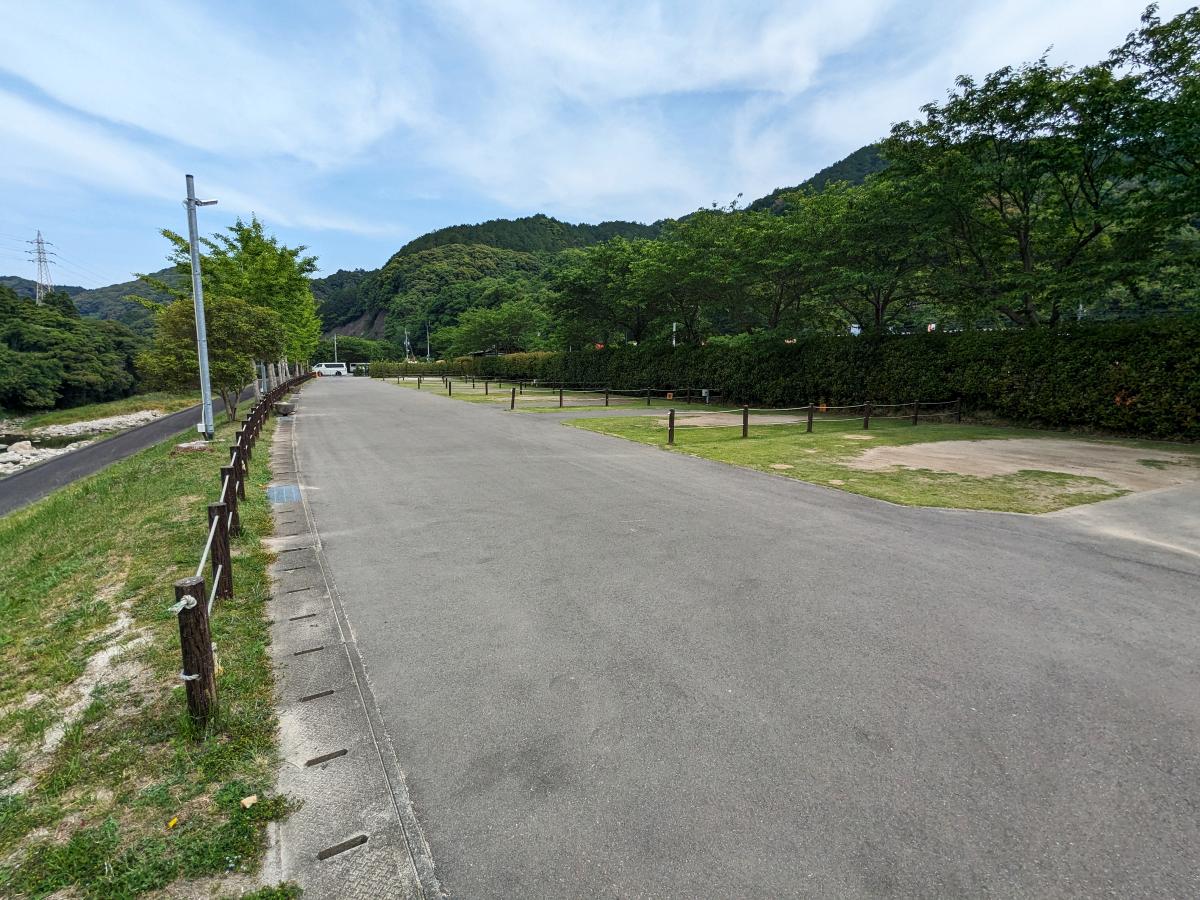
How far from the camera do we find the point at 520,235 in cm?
13375

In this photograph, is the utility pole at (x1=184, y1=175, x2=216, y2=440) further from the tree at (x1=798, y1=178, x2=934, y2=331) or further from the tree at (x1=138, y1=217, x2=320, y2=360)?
the tree at (x1=798, y1=178, x2=934, y2=331)

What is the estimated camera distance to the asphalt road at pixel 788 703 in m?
2.15

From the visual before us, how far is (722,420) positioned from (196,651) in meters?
17.4

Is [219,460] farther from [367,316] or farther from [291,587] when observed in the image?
[367,316]

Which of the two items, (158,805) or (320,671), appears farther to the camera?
(320,671)

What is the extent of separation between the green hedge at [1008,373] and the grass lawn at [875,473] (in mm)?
1104

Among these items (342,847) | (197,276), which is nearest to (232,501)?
(342,847)

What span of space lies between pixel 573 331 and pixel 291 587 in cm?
3622

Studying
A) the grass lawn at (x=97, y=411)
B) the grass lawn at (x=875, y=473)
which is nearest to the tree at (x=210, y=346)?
the grass lawn at (x=875, y=473)

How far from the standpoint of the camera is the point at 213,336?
16.9 meters

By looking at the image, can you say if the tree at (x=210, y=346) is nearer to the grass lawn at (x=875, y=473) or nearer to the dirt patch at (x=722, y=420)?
the grass lawn at (x=875, y=473)

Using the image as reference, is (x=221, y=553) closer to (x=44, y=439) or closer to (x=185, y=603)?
(x=185, y=603)

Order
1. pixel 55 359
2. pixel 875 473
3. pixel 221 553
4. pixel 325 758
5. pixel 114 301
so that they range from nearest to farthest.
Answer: pixel 325 758
pixel 221 553
pixel 875 473
pixel 55 359
pixel 114 301

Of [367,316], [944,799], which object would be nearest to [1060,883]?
[944,799]
